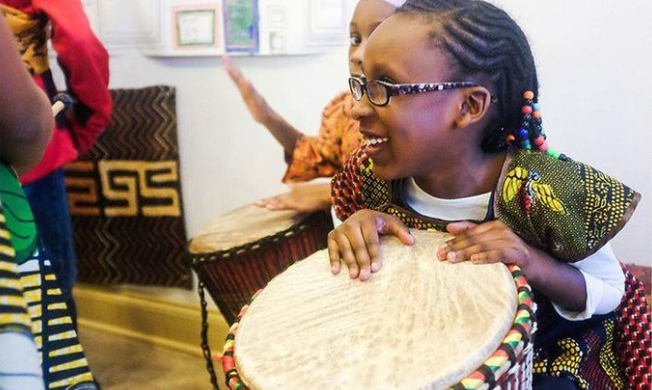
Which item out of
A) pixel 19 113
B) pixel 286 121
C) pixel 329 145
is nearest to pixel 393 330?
pixel 19 113

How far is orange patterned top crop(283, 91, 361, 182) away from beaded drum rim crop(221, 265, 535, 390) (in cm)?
75

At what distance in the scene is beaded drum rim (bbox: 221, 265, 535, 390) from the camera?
2.30 feet

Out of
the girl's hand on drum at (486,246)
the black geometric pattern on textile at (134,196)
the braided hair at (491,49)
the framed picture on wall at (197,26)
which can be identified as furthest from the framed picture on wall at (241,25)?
the girl's hand on drum at (486,246)

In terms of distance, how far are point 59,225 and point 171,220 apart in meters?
0.48

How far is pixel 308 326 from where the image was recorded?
0.84 metres

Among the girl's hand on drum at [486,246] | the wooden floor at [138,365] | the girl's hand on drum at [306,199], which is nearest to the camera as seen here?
the girl's hand on drum at [486,246]

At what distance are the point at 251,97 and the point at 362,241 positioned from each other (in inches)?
39.4

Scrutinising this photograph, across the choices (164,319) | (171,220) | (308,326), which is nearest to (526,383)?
(308,326)

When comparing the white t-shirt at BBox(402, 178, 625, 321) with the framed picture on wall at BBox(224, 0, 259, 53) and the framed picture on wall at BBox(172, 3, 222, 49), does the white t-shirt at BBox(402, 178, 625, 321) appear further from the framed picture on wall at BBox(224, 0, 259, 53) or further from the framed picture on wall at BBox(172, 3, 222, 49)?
the framed picture on wall at BBox(172, 3, 222, 49)

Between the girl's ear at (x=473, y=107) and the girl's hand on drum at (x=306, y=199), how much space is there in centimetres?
50

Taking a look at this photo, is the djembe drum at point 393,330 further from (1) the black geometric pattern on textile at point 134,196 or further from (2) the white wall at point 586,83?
(1) the black geometric pattern on textile at point 134,196

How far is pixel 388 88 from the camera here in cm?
102

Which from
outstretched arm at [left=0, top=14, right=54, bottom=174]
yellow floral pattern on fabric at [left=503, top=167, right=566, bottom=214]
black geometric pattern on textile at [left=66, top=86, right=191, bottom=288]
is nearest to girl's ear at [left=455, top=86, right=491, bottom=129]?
yellow floral pattern on fabric at [left=503, top=167, right=566, bottom=214]

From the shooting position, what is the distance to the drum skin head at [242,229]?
1483 mm
